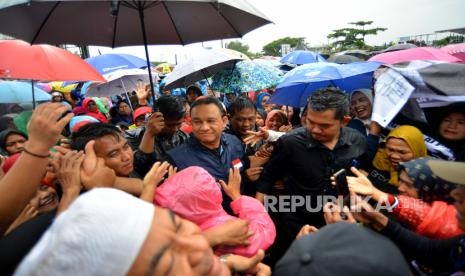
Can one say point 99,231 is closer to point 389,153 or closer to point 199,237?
point 199,237

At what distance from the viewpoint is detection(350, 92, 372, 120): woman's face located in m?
3.10

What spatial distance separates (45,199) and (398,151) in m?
2.49

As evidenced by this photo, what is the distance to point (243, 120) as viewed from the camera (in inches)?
120

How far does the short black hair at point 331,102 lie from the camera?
2.12 meters

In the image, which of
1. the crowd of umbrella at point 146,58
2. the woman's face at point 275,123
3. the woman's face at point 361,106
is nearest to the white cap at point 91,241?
the crowd of umbrella at point 146,58

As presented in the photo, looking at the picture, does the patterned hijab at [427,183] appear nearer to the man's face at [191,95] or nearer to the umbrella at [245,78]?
the umbrella at [245,78]

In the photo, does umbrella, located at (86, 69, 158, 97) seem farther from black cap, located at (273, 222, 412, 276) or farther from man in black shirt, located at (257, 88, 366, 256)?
black cap, located at (273, 222, 412, 276)

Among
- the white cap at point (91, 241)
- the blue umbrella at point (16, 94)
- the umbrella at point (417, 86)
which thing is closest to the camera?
the white cap at point (91, 241)

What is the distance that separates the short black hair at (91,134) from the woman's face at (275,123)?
2433 mm

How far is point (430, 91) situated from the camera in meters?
2.12

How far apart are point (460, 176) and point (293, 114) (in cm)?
391

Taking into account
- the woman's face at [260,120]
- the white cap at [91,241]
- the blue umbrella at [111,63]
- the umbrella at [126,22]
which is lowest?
the woman's face at [260,120]

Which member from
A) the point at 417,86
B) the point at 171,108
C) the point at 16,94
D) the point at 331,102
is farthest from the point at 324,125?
the point at 16,94

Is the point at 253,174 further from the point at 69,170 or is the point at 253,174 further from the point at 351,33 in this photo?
the point at 351,33
